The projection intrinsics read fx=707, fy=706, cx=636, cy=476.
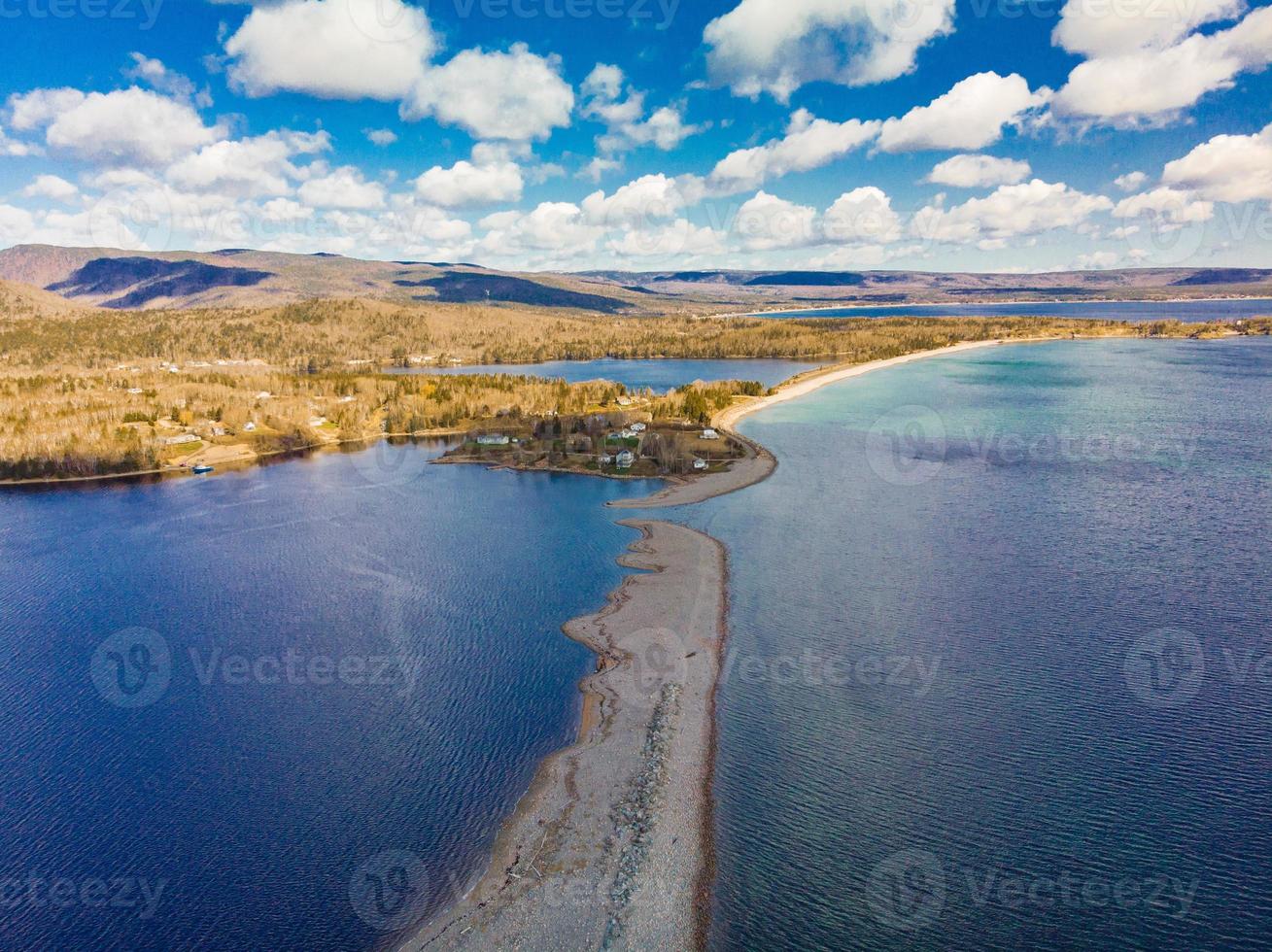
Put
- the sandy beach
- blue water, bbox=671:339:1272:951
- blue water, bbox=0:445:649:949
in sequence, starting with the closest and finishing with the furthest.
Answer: the sandy beach, blue water, bbox=671:339:1272:951, blue water, bbox=0:445:649:949

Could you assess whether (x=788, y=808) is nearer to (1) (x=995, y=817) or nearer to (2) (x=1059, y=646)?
(1) (x=995, y=817)

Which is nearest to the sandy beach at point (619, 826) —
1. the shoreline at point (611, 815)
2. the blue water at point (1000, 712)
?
the shoreline at point (611, 815)

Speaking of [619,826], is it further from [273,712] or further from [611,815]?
[273,712]

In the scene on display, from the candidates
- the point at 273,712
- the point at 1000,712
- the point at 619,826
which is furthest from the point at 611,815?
the point at 273,712

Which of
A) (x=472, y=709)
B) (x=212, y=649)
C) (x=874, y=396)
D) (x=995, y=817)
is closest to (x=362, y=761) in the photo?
(x=472, y=709)

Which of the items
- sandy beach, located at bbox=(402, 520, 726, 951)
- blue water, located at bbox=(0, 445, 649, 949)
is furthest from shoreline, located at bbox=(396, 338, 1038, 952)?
blue water, located at bbox=(0, 445, 649, 949)

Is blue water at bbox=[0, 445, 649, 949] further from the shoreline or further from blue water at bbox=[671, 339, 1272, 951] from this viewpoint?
blue water at bbox=[671, 339, 1272, 951]
